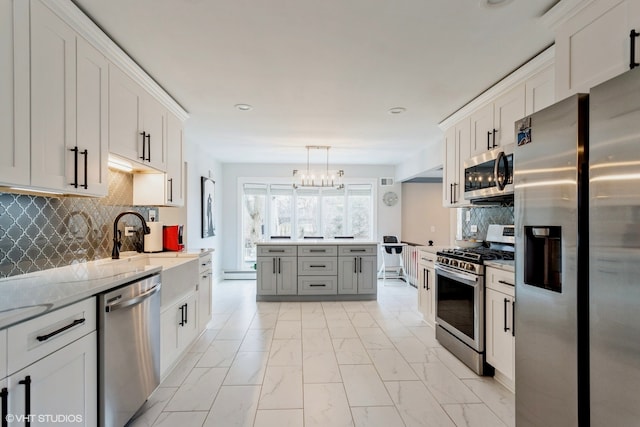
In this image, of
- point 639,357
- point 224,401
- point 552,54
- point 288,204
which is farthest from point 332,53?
point 288,204

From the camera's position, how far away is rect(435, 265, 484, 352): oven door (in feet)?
9.17

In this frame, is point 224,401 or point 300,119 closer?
point 224,401

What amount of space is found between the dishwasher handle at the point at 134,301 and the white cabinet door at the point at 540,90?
10.3 ft

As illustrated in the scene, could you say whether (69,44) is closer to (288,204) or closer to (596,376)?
(596,376)

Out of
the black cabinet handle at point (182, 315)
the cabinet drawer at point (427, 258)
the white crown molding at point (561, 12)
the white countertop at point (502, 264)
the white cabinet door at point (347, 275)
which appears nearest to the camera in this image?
the white crown molding at point (561, 12)

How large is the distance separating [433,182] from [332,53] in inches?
233

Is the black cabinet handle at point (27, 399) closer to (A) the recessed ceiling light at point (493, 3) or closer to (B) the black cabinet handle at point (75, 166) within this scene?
(B) the black cabinet handle at point (75, 166)

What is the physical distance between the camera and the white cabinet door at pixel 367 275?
523 centimetres

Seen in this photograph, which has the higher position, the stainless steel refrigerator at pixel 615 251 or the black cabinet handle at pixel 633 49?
the black cabinet handle at pixel 633 49

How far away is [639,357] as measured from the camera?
1175 mm

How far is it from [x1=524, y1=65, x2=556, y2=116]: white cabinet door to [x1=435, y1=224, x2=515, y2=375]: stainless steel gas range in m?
1.21

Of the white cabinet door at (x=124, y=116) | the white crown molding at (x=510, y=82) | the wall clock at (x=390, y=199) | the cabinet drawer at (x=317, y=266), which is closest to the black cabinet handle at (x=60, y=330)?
the white cabinet door at (x=124, y=116)

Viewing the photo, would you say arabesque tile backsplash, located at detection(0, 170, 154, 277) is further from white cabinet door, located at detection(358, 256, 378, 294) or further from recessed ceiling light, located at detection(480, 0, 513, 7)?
white cabinet door, located at detection(358, 256, 378, 294)

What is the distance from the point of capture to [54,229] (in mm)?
2186
